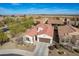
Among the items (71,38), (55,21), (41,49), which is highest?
(55,21)

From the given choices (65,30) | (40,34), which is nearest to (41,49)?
(40,34)

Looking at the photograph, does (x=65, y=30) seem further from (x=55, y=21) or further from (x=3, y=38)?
(x=3, y=38)

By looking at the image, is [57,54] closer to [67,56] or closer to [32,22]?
[67,56]

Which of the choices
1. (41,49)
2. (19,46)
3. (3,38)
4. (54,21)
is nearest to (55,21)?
(54,21)

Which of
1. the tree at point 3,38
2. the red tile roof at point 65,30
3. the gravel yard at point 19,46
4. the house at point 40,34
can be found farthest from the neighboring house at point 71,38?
the tree at point 3,38

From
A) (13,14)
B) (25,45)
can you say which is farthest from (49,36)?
(13,14)

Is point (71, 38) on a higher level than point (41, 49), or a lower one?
higher

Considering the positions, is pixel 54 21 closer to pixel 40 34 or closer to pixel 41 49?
pixel 40 34

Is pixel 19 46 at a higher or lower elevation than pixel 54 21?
lower

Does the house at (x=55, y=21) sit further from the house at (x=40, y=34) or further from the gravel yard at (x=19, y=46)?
the gravel yard at (x=19, y=46)
